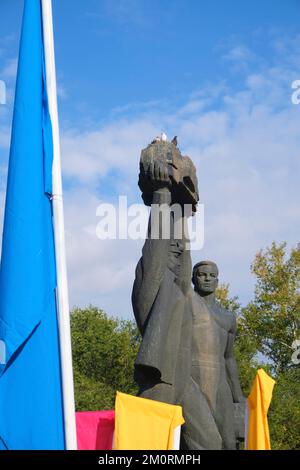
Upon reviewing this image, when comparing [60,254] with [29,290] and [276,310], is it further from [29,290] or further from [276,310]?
[276,310]

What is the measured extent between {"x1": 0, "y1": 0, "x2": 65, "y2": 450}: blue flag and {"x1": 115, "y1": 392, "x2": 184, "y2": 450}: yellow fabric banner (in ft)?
2.03

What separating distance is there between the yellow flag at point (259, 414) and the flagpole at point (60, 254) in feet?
7.00

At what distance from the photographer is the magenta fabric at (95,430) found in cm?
619

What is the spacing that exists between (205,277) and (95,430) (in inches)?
115

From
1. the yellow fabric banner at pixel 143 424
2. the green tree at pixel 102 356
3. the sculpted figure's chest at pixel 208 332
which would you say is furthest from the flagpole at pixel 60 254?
the green tree at pixel 102 356

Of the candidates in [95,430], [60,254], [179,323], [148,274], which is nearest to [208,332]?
[179,323]

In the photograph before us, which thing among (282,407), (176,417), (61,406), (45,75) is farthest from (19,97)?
(282,407)

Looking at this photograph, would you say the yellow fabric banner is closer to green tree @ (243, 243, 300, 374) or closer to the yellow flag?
the yellow flag

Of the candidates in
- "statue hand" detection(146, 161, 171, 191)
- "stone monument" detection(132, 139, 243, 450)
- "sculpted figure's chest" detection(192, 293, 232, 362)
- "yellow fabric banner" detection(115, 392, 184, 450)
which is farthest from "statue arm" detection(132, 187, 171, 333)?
"yellow fabric banner" detection(115, 392, 184, 450)

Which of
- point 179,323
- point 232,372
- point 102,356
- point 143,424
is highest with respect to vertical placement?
point 179,323

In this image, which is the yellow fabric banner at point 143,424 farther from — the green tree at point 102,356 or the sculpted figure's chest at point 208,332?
the green tree at point 102,356

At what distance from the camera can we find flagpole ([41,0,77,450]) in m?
5.27

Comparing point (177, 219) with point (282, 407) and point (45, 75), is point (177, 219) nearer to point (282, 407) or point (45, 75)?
point (45, 75)

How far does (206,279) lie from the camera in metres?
8.61
